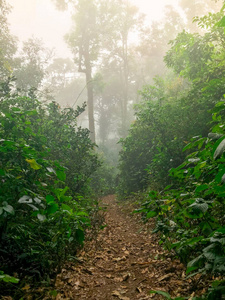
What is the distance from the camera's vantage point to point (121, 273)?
2.99 metres

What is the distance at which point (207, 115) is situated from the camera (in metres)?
→ 6.36

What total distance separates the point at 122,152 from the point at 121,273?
31.4ft

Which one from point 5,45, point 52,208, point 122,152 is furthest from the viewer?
point 5,45

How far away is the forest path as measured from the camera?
243 cm

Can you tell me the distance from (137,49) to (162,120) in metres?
24.4

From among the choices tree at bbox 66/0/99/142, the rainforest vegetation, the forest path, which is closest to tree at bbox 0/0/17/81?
the rainforest vegetation

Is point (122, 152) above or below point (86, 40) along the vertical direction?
below

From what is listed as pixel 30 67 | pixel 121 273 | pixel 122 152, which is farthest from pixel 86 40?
pixel 121 273

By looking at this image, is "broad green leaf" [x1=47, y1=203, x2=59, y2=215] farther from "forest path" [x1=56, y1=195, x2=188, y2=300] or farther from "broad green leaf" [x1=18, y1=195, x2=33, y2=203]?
"forest path" [x1=56, y1=195, x2=188, y2=300]

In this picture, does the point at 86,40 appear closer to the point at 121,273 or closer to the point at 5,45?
the point at 5,45

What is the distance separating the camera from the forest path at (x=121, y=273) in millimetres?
2428

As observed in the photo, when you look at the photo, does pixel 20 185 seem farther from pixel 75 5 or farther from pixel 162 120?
pixel 75 5

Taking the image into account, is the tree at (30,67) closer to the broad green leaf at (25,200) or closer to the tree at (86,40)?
the tree at (86,40)

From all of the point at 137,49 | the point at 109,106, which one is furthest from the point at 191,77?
the point at 109,106
